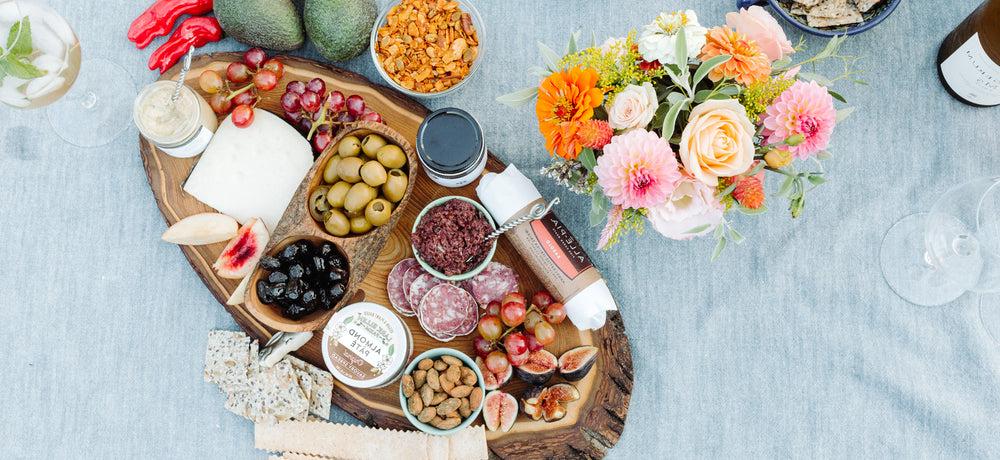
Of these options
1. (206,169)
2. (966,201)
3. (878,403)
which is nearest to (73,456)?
(206,169)

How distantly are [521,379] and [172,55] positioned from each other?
0.87 m

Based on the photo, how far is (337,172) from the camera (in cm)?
104

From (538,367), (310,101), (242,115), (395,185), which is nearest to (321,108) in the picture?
(310,101)

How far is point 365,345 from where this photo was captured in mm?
1101

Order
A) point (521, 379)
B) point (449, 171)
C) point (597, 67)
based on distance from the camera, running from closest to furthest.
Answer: point (597, 67)
point (449, 171)
point (521, 379)

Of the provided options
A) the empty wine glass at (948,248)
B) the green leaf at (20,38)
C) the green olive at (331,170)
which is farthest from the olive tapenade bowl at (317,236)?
the empty wine glass at (948,248)

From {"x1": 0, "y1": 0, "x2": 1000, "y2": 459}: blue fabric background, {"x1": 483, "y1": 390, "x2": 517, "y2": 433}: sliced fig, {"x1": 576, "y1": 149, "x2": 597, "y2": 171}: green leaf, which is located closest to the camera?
{"x1": 576, "y1": 149, "x2": 597, "y2": 171}: green leaf

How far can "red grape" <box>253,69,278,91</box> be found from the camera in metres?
1.13

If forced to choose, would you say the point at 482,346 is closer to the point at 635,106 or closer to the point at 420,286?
the point at 420,286

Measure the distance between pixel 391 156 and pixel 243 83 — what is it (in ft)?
1.21

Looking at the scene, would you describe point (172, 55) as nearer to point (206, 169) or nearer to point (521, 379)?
Answer: point (206, 169)

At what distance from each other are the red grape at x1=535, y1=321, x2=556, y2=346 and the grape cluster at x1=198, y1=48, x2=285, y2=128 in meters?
0.61

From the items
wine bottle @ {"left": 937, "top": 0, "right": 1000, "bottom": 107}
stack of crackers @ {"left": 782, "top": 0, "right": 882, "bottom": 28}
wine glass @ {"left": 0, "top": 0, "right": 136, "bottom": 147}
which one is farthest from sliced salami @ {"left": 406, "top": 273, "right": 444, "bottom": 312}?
wine bottle @ {"left": 937, "top": 0, "right": 1000, "bottom": 107}

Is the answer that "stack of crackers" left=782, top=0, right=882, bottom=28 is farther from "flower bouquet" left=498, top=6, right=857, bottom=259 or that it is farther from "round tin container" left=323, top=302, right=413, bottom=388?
"round tin container" left=323, top=302, right=413, bottom=388
